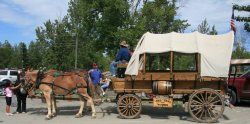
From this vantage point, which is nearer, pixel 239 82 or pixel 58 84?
pixel 58 84

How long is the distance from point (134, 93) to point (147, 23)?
2550 centimetres

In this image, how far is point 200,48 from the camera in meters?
14.5

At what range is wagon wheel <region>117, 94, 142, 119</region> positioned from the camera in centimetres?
1486

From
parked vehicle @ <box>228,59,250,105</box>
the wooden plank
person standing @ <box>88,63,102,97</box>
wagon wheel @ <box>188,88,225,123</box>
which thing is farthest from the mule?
parked vehicle @ <box>228,59,250,105</box>

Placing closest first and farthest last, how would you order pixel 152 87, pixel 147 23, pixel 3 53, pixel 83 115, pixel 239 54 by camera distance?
pixel 152 87
pixel 83 115
pixel 147 23
pixel 239 54
pixel 3 53

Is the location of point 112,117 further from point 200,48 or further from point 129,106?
point 200,48

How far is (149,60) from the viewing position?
16328mm

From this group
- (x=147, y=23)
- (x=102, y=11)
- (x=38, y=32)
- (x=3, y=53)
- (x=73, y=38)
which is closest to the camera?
(x=147, y=23)

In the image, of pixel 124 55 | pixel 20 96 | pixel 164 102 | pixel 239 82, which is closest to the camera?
pixel 164 102

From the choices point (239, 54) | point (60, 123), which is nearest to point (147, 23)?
point (239, 54)

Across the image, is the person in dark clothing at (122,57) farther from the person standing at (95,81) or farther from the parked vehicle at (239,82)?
the parked vehicle at (239,82)

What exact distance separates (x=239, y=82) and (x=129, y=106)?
7231 millimetres

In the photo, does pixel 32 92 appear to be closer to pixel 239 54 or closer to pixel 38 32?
pixel 239 54

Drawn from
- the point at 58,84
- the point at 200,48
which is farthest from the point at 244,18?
the point at 58,84
